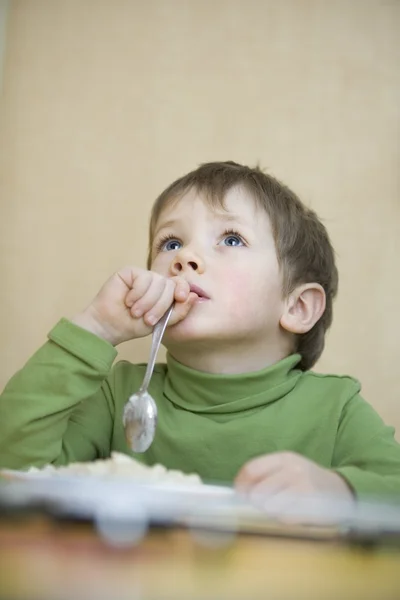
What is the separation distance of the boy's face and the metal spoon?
0.03 m

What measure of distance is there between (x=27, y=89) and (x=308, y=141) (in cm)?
67

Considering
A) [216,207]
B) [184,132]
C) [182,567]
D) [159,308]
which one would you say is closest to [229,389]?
[159,308]

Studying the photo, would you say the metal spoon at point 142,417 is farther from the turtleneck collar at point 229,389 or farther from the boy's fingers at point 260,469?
the boy's fingers at point 260,469

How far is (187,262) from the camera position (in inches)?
36.8

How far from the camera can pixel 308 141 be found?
1607mm

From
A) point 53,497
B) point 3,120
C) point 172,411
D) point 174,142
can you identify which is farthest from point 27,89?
point 53,497

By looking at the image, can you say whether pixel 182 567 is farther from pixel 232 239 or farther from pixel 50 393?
pixel 232 239

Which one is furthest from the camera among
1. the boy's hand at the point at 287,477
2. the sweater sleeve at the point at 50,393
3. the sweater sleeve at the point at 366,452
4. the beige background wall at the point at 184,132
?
the beige background wall at the point at 184,132

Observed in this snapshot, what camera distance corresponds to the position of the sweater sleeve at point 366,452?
2.36 ft

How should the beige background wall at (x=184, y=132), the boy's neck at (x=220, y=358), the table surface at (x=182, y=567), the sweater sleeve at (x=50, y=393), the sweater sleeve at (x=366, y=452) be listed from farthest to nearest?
1. the beige background wall at (x=184, y=132)
2. the boy's neck at (x=220, y=358)
3. the sweater sleeve at (x=50, y=393)
4. the sweater sleeve at (x=366, y=452)
5. the table surface at (x=182, y=567)

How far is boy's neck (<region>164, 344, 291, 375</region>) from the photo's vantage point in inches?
38.3

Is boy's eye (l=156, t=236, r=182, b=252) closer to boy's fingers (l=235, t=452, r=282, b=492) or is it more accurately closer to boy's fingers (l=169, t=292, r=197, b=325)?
boy's fingers (l=169, t=292, r=197, b=325)

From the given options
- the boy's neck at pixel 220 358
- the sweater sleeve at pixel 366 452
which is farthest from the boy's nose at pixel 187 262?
the sweater sleeve at pixel 366 452

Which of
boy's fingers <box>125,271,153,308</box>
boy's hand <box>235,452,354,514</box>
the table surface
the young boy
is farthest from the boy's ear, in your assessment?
the table surface
